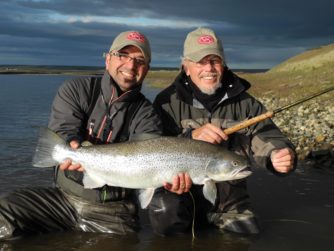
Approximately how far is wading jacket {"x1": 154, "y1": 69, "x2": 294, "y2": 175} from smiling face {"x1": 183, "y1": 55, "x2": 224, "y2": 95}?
20 cm

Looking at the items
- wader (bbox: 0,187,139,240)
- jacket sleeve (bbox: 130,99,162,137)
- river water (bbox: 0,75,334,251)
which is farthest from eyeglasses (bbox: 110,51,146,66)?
river water (bbox: 0,75,334,251)

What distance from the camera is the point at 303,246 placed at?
5.28 m

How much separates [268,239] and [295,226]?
609 mm

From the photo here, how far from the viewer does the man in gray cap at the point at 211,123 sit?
5574 mm

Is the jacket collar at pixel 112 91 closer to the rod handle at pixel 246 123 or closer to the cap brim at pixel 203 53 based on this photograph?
the cap brim at pixel 203 53

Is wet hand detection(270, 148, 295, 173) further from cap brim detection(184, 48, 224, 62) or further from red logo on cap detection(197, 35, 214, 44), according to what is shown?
red logo on cap detection(197, 35, 214, 44)

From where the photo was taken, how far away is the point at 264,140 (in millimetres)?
5836

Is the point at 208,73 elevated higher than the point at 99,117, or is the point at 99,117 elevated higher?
the point at 208,73

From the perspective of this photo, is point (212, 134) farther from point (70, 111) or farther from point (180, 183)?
point (70, 111)

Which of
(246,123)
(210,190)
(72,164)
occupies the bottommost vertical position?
(210,190)

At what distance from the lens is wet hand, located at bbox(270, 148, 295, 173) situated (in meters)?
5.24

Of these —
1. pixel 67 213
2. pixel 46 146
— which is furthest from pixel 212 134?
pixel 67 213

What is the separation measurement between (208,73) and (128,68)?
0.97 meters

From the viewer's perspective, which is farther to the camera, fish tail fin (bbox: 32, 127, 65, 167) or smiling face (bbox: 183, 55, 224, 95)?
smiling face (bbox: 183, 55, 224, 95)
